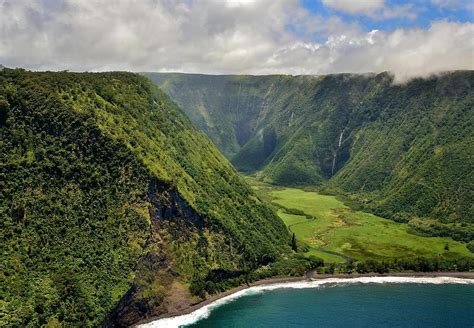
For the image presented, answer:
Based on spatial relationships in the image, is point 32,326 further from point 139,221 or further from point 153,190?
point 153,190

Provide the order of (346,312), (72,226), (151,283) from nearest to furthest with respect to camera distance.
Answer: (72,226) → (151,283) → (346,312)

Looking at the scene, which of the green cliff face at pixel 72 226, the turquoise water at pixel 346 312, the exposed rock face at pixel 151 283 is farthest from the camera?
the turquoise water at pixel 346 312

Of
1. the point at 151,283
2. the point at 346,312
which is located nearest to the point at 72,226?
the point at 151,283

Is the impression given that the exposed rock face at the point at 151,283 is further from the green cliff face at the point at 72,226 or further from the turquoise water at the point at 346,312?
the turquoise water at the point at 346,312

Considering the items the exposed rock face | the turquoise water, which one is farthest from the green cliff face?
the turquoise water

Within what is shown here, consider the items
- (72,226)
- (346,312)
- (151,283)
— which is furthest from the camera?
(346,312)

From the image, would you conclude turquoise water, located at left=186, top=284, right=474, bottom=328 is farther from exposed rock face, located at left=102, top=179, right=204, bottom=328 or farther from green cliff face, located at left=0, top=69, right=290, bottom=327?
green cliff face, located at left=0, top=69, right=290, bottom=327

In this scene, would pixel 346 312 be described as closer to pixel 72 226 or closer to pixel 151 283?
pixel 151 283

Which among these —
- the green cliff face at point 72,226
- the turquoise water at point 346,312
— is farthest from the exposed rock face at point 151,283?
the turquoise water at point 346,312
